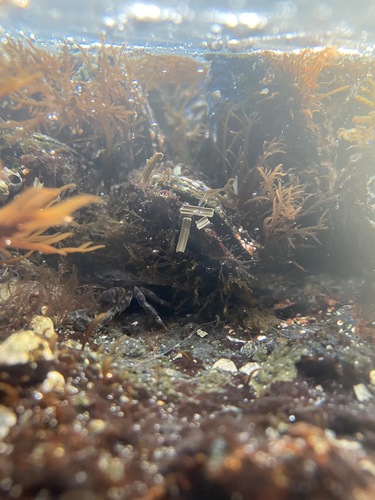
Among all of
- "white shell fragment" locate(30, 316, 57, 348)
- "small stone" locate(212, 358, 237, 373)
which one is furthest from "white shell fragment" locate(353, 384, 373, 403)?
"white shell fragment" locate(30, 316, 57, 348)

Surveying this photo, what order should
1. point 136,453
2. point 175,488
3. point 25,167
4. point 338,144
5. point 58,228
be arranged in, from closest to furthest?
point 175,488, point 136,453, point 58,228, point 25,167, point 338,144

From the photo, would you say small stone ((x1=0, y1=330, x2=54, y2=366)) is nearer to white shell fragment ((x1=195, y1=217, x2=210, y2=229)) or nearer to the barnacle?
the barnacle

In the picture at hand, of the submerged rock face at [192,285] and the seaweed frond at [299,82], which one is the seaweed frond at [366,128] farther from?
the seaweed frond at [299,82]

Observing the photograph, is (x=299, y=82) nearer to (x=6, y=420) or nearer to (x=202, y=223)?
(x=202, y=223)

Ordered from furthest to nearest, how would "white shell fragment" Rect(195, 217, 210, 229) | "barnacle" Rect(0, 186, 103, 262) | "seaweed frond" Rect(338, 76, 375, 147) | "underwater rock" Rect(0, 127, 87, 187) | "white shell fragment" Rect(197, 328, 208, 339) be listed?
"underwater rock" Rect(0, 127, 87, 187), "seaweed frond" Rect(338, 76, 375, 147), "white shell fragment" Rect(195, 217, 210, 229), "white shell fragment" Rect(197, 328, 208, 339), "barnacle" Rect(0, 186, 103, 262)

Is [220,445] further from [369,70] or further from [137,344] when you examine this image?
[369,70]

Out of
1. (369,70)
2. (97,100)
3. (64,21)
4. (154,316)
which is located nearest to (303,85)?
(369,70)

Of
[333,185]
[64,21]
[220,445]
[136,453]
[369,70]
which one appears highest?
[64,21]
